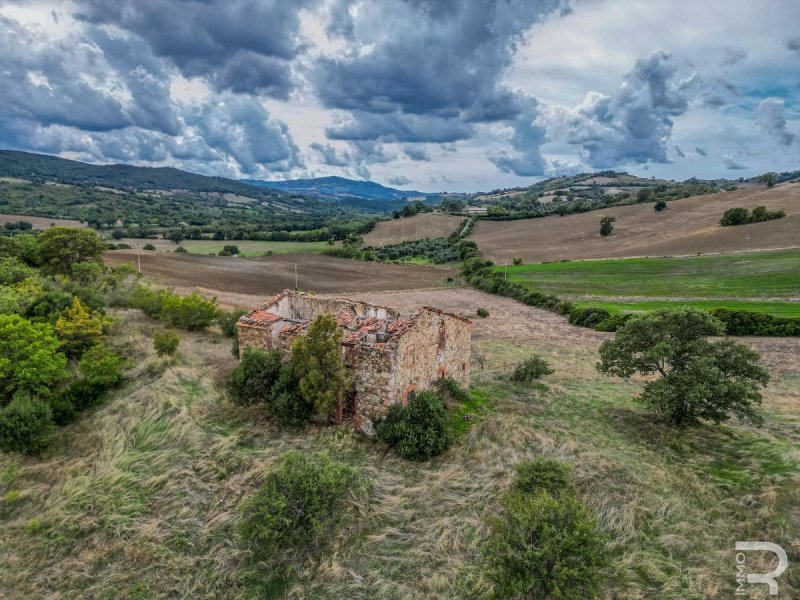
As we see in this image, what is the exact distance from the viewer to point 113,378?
730 inches

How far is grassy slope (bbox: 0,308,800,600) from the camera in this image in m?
9.58

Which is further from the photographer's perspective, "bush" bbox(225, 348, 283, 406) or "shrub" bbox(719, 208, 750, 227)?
"shrub" bbox(719, 208, 750, 227)

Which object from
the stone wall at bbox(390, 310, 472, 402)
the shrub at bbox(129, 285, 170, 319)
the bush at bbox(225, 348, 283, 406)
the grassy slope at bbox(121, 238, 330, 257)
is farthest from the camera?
the grassy slope at bbox(121, 238, 330, 257)

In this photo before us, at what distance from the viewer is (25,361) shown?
17.1 m

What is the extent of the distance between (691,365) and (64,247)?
155 feet

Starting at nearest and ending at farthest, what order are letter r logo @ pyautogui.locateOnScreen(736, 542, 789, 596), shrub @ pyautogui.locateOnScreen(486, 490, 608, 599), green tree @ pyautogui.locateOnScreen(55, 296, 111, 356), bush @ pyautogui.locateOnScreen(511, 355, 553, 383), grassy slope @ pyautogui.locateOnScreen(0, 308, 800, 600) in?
1. shrub @ pyautogui.locateOnScreen(486, 490, 608, 599)
2. letter r logo @ pyautogui.locateOnScreen(736, 542, 789, 596)
3. grassy slope @ pyautogui.locateOnScreen(0, 308, 800, 600)
4. bush @ pyautogui.locateOnScreen(511, 355, 553, 383)
5. green tree @ pyautogui.locateOnScreen(55, 296, 111, 356)

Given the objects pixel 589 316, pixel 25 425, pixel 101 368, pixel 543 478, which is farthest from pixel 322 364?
pixel 589 316

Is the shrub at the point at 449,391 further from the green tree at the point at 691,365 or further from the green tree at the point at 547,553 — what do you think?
the green tree at the point at 547,553

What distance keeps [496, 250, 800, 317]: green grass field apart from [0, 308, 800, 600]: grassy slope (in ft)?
84.2

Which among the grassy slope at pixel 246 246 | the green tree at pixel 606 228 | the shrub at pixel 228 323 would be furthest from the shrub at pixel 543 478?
the grassy slope at pixel 246 246

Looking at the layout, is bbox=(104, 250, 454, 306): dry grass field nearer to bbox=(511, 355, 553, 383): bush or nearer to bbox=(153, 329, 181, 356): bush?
bbox=(153, 329, 181, 356): bush

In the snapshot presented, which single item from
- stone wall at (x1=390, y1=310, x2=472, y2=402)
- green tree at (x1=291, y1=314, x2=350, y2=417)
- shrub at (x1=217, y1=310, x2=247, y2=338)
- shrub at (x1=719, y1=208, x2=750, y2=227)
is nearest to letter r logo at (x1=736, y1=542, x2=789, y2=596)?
stone wall at (x1=390, y1=310, x2=472, y2=402)

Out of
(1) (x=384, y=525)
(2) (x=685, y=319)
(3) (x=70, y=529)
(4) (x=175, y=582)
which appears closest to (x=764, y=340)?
(2) (x=685, y=319)

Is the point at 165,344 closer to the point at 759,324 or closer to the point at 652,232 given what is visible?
the point at 759,324
